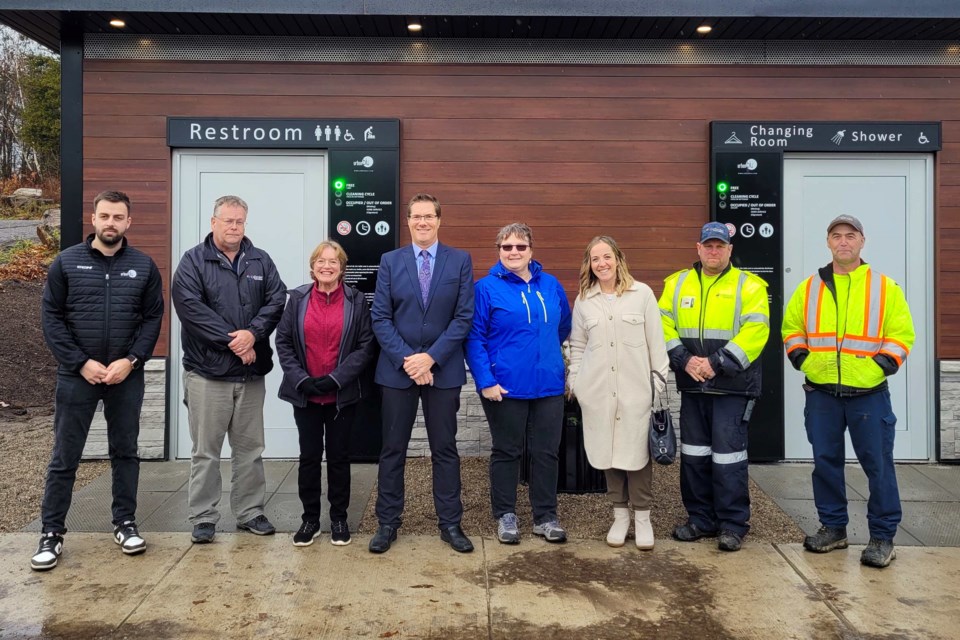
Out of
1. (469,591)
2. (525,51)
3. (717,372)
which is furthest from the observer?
(525,51)

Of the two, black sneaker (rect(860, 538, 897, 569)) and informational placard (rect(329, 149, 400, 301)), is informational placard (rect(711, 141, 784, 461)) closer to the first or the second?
black sneaker (rect(860, 538, 897, 569))

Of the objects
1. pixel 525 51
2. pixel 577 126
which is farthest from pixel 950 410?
pixel 525 51

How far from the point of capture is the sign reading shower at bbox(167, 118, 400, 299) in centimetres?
641

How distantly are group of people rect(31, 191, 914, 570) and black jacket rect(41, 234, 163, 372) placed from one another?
0.01 metres

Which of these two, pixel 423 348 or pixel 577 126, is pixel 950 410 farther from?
pixel 423 348

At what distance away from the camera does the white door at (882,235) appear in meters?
6.56

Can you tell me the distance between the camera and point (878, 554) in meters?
4.27

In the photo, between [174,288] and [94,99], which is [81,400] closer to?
[174,288]

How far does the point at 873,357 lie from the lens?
429 centimetres

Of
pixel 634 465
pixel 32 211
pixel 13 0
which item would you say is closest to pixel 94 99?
pixel 13 0

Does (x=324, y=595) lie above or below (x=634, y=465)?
below

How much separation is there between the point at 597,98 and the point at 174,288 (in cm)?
390

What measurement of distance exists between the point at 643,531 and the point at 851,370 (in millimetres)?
1527

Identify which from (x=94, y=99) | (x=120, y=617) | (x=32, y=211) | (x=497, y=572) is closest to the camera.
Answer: (x=120, y=617)
